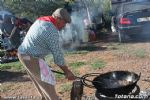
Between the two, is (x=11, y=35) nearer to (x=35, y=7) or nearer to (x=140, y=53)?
(x=35, y=7)

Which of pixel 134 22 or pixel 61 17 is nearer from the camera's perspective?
pixel 61 17

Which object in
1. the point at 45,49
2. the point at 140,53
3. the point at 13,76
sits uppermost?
the point at 45,49

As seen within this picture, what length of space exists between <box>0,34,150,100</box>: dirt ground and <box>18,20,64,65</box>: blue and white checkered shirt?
238cm

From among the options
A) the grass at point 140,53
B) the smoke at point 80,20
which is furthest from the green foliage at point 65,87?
the smoke at point 80,20

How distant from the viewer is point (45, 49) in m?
6.30

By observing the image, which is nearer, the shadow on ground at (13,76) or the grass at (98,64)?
the shadow on ground at (13,76)

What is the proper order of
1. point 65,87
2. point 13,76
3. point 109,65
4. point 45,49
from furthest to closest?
point 13,76 < point 109,65 < point 65,87 < point 45,49

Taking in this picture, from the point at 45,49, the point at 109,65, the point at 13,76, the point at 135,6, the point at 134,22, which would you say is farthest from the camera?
the point at 135,6

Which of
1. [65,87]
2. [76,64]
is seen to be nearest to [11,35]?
[76,64]

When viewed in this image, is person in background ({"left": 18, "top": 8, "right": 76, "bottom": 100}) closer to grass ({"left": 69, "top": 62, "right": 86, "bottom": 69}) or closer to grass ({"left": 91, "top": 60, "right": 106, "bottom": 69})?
grass ({"left": 91, "top": 60, "right": 106, "bottom": 69})

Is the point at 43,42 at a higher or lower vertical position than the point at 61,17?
lower

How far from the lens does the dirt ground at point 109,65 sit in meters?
9.03

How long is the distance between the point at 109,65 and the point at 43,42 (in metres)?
4.90

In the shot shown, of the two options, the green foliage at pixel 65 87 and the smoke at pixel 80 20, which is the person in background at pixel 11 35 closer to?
the smoke at pixel 80 20
